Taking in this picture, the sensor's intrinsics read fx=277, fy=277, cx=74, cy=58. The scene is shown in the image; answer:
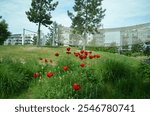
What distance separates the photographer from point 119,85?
6668 mm

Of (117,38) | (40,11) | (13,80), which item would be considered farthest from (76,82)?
(117,38)

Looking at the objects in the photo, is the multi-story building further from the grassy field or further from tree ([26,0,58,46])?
the grassy field

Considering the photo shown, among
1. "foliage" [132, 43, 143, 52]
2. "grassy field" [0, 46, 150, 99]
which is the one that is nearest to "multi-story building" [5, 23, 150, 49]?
"foliage" [132, 43, 143, 52]

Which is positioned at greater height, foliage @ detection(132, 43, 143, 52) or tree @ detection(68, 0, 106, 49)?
tree @ detection(68, 0, 106, 49)

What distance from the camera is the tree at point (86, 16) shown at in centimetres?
3039

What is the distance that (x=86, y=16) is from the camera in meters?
30.9

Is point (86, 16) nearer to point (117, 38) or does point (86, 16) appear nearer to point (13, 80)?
point (117, 38)

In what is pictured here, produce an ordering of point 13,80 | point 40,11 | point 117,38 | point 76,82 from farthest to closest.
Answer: point 117,38 < point 40,11 < point 13,80 < point 76,82

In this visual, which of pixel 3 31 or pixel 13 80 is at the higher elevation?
pixel 3 31

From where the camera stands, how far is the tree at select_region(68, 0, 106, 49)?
30391 millimetres

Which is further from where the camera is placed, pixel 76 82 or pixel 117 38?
pixel 117 38

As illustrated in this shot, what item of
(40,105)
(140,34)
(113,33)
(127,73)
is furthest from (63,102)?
(113,33)

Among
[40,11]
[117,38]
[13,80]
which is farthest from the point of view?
[117,38]

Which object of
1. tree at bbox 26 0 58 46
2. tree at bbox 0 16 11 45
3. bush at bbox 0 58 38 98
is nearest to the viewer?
bush at bbox 0 58 38 98
